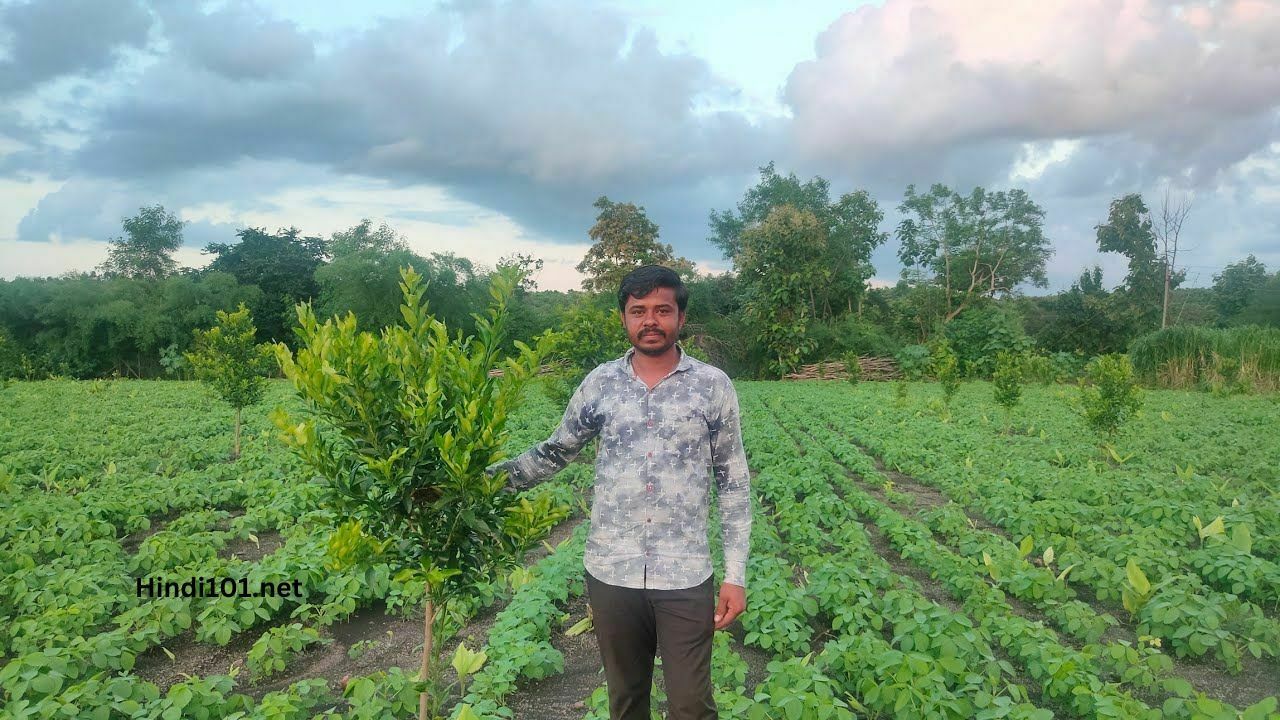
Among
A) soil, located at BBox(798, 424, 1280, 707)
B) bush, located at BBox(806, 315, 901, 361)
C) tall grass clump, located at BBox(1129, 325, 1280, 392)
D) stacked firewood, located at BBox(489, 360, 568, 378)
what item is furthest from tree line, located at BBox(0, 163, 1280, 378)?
soil, located at BBox(798, 424, 1280, 707)

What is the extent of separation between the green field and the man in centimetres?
87

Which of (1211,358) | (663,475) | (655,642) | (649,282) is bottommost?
(655,642)

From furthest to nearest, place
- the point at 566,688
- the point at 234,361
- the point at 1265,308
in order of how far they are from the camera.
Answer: the point at 1265,308 → the point at 234,361 → the point at 566,688

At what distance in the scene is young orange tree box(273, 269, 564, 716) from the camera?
2771 mm

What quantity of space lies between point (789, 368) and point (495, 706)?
33.4 m

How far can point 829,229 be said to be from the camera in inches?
1740

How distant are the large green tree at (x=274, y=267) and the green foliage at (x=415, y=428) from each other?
3912 cm

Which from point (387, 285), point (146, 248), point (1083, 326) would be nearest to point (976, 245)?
point (1083, 326)

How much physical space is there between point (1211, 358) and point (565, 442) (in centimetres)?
3371

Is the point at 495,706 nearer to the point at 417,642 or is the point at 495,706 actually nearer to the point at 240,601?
the point at 417,642

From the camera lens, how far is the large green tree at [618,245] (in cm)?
3894

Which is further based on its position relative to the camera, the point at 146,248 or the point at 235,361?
the point at 146,248

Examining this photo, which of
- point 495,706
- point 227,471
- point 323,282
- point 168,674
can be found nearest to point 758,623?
point 495,706

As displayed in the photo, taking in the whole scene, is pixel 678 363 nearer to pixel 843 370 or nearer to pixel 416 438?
pixel 416 438
